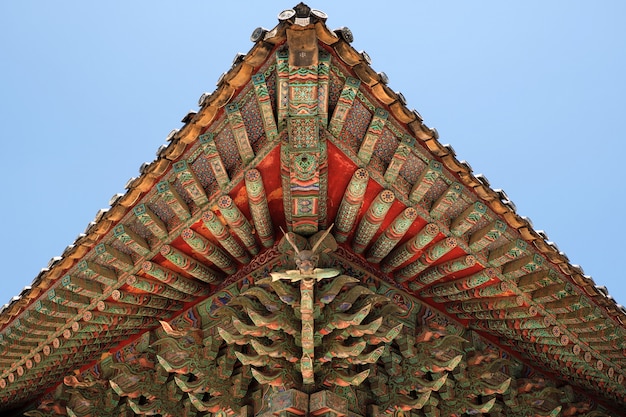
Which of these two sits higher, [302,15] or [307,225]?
[302,15]

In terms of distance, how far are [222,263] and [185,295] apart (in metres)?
0.73

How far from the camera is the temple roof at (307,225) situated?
17.0 ft

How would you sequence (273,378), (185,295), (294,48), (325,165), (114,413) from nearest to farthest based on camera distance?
(294,48), (325,165), (273,378), (185,295), (114,413)

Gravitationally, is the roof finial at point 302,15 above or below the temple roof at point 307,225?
above

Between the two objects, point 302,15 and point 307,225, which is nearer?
point 302,15

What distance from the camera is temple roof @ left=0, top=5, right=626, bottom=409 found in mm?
5188

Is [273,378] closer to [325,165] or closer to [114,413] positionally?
[325,165]

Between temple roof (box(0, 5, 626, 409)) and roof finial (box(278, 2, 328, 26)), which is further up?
roof finial (box(278, 2, 328, 26))

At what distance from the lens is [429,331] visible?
697cm

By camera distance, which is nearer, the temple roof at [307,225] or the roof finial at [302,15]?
the roof finial at [302,15]

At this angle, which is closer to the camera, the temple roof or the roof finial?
the roof finial

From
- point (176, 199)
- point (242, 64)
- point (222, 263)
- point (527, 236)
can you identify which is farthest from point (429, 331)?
point (242, 64)

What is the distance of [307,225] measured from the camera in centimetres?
590

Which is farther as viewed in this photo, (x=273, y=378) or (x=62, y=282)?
(x=62, y=282)
